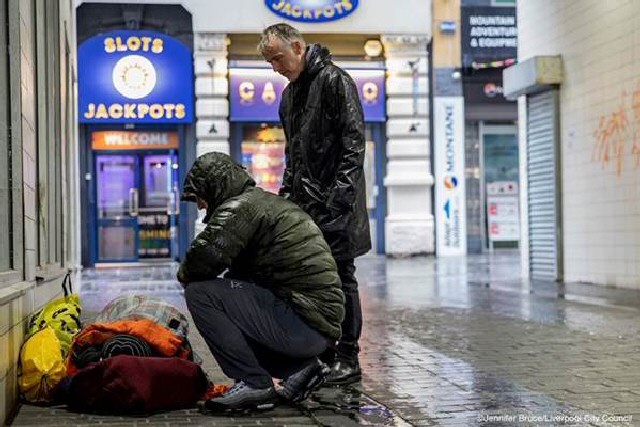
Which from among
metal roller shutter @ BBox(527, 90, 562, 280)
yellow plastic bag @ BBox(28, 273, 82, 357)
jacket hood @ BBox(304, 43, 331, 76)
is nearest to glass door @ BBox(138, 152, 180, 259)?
metal roller shutter @ BBox(527, 90, 562, 280)

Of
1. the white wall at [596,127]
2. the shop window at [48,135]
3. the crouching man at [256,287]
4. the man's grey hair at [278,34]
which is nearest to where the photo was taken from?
the crouching man at [256,287]

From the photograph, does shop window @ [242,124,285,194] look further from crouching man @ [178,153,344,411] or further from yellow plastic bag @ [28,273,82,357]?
crouching man @ [178,153,344,411]

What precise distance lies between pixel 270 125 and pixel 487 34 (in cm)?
600

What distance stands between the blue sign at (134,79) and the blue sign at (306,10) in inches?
102

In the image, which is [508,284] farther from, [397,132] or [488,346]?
[397,132]

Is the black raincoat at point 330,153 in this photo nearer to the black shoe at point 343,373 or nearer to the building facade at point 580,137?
the black shoe at point 343,373

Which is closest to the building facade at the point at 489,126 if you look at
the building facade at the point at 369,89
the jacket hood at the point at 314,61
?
the building facade at the point at 369,89

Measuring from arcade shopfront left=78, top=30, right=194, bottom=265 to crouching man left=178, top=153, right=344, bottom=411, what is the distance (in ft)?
55.2

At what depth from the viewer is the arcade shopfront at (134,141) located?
21.2 m

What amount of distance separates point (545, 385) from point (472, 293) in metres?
6.61

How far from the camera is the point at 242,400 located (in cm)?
470

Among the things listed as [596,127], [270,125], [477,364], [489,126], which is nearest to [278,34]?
[477,364]

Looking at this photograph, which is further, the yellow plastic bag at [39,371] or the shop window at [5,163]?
the yellow plastic bag at [39,371]

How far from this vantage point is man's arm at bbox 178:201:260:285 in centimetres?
457
